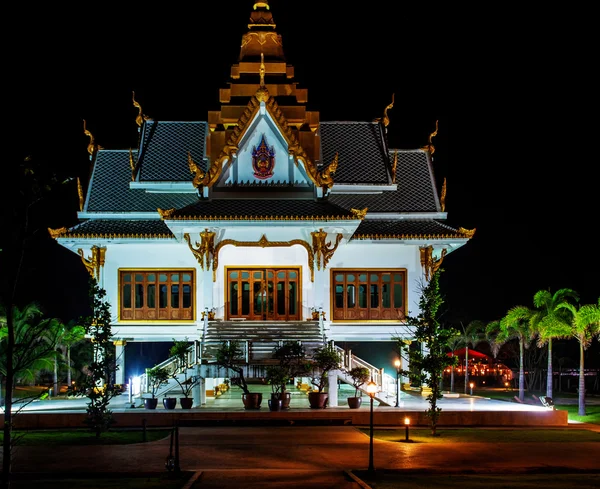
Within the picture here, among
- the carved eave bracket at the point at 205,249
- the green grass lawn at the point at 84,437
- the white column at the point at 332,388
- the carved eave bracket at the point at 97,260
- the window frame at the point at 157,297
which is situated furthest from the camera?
the window frame at the point at 157,297

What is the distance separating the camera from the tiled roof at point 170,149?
3588 cm

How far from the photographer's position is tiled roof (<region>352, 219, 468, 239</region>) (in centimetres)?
3316

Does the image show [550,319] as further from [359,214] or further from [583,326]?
[359,214]

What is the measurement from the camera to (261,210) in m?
31.7

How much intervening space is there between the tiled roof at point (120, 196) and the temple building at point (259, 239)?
0.06m

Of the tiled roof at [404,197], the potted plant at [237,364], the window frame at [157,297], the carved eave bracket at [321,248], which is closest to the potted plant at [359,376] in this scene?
the potted plant at [237,364]

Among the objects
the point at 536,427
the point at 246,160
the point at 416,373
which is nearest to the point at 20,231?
the point at 416,373

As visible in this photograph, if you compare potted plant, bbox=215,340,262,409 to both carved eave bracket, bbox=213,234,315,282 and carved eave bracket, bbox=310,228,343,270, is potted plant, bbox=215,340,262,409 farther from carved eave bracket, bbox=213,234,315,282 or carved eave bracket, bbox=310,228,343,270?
carved eave bracket, bbox=310,228,343,270

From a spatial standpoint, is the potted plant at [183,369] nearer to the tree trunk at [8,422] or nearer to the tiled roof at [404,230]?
the tiled roof at [404,230]

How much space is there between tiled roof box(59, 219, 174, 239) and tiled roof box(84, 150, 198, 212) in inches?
27.6

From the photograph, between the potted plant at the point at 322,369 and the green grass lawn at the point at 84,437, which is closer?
the green grass lawn at the point at 84,437

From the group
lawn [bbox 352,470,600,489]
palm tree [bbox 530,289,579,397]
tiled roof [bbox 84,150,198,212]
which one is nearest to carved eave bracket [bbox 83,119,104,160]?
tiled roof [bbox 84,150,198,212]

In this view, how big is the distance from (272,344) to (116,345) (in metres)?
6.28

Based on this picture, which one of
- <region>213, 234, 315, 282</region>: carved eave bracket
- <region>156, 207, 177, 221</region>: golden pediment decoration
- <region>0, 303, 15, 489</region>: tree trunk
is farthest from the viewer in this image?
<region>213, 234, 315, 282</region>: carved eave bracket
